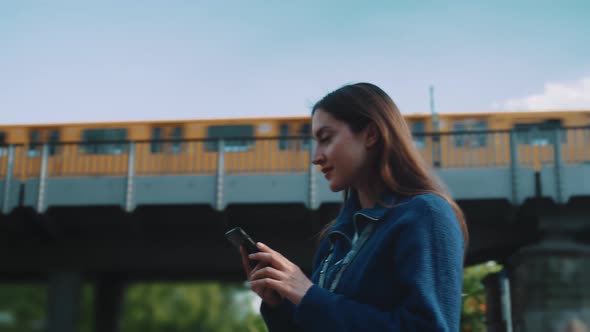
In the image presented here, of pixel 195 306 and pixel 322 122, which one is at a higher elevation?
pixel 322 122

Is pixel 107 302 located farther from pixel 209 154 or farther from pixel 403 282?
pixel 403 282

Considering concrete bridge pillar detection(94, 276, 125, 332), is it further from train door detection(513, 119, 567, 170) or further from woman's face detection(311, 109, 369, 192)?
woman's face detection(311, 109, 369, 192)

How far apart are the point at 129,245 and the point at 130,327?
26.1 metres

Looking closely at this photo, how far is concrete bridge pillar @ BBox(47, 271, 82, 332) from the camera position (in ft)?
62.1

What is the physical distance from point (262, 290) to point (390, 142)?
2.07ft

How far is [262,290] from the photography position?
2363mm

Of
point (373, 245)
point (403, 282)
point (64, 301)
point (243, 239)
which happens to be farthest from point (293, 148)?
point (403, 282)

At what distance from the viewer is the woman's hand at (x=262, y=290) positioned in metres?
2.35

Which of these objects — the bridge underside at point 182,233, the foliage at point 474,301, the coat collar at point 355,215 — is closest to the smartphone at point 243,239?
the coat collar at point 355,215

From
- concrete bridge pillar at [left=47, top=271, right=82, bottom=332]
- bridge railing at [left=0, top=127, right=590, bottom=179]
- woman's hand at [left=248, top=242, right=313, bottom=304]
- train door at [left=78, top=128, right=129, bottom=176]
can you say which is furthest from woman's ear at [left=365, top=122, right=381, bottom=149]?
train door at [left=78, top=128, right=129, bottom=176]

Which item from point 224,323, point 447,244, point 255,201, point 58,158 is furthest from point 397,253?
point 224,323

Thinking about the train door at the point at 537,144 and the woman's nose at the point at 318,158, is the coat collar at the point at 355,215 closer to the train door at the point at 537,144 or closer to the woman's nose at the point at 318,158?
the woman's nose at the point at 318,158

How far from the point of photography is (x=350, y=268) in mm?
2301

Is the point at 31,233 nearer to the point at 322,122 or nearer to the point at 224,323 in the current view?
the point at 322,122
